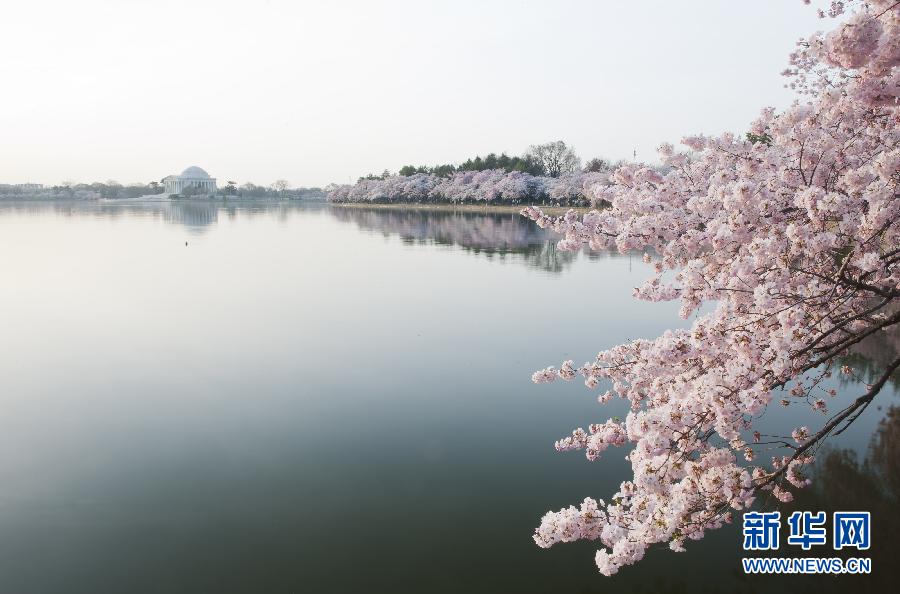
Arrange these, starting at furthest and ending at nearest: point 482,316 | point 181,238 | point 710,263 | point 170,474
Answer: point 181,238 < point 482,316 < point 170,474 < point 710,263

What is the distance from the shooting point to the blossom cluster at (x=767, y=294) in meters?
5.58

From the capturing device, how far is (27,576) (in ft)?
27.2

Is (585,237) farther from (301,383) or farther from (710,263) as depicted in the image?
(301,383)

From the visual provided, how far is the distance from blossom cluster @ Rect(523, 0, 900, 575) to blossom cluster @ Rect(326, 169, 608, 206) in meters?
79.8

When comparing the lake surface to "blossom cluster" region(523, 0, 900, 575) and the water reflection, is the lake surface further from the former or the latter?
the water reflection

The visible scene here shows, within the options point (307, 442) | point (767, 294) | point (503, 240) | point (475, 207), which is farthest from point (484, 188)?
point (767, 294)

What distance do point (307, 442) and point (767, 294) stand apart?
377 inches

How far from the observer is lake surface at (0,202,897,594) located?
8.59 meters

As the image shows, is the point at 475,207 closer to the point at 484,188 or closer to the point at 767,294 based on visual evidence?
the point at 484,188

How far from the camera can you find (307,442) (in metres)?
12.6

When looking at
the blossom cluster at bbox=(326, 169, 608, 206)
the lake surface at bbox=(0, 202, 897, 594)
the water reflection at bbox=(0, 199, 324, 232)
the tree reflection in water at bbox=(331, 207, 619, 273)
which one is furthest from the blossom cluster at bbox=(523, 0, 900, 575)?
the blossom cluster at bbox=(326, 169, 608, 206)

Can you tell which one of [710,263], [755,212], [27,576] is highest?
[755,212]

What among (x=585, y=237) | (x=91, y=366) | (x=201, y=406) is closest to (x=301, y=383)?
(x=201, y=406)

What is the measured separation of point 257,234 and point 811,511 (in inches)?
2398
